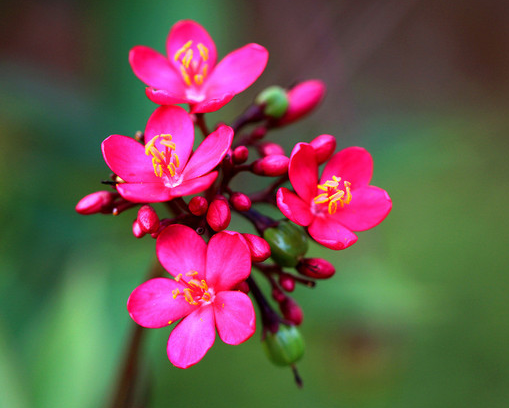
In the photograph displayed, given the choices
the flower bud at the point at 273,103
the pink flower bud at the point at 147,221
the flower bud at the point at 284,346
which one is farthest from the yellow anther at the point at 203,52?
the flower bud at the point at 284,346

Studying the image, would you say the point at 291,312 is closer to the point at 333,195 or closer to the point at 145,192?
the point at 333,195

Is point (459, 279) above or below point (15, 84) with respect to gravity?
below

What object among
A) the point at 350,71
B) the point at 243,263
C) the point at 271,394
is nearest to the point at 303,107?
the point at 243,263

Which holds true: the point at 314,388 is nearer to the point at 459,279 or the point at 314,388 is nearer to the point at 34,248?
the point at 459,279

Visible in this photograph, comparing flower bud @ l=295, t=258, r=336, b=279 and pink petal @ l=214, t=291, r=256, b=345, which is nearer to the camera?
pink petal @ l=214, t=291, r=256, b=345

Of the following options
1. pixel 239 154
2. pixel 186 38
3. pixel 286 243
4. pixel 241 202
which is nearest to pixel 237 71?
pixel 186 38

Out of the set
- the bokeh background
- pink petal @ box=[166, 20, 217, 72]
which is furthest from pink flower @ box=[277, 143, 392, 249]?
the bokeh background

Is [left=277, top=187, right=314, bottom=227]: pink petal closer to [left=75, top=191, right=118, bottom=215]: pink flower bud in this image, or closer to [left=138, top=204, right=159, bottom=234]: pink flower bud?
[left=138, top=204, right=159, bottom=234]: pink flower bud

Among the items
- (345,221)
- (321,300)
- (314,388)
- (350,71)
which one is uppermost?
(350,71)
